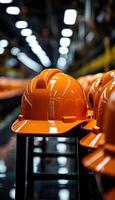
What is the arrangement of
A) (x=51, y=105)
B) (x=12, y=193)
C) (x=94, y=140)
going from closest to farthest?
1. (x=94, y=140)
2. (x=51, y=105)
3. (x=12, y=193)

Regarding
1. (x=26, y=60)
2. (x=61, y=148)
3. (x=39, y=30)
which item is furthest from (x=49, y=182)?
(x=26, y=60)

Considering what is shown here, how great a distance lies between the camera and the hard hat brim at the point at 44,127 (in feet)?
9.88

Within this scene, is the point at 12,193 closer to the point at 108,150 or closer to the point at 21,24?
the point at 108,150

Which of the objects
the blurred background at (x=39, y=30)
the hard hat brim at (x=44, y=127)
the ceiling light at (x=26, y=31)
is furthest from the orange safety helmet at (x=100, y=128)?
the ceiling light at (x=26, y=31)

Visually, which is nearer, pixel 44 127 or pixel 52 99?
pixel 44 127

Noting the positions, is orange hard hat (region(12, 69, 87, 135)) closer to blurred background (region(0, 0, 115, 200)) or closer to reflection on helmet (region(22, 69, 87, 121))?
reflection on helmet (region(22, 69, 87, 121))

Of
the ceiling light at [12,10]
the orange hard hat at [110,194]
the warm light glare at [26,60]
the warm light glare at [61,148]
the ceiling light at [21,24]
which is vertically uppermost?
the ceiling light at [12,10]

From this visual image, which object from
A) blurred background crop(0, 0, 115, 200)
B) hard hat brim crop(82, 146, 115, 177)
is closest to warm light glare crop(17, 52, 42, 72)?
blurred background crop(0, 0, 115, 200)

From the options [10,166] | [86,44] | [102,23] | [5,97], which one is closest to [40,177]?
[10,166]

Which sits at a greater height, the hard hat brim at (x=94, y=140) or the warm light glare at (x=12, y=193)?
the hard hat brim at (x=94, y=140)

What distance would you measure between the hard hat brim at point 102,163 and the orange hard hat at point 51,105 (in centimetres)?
118

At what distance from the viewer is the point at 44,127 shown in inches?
122

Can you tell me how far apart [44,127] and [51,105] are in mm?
216

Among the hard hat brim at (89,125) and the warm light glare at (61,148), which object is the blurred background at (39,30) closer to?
the warm light glare at (61,148)
